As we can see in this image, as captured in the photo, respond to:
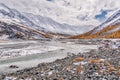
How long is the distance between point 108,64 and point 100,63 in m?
1.41

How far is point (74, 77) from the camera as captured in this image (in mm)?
33094

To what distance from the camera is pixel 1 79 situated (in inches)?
1486

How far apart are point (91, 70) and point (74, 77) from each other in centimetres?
356

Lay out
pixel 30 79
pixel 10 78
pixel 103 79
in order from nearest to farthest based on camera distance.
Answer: pixel 103 79 → pixel 30 79 → pixel 10 78

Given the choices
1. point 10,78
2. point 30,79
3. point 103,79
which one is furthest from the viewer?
point 10,78

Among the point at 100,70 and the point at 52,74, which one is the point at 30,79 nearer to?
the point at 52,74

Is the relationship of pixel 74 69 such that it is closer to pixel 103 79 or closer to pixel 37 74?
pixel 37 74

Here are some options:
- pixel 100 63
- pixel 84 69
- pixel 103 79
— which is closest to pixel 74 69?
pixel 84 69

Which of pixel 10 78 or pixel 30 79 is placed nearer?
pixel 30 79

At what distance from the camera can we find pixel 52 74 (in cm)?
3659

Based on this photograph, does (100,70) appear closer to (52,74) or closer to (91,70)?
(91,70)

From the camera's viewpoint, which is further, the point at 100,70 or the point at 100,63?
the point at 100,63

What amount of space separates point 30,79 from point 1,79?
4.96 meters

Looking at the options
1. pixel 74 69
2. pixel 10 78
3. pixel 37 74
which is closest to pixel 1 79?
pixel 10 78
